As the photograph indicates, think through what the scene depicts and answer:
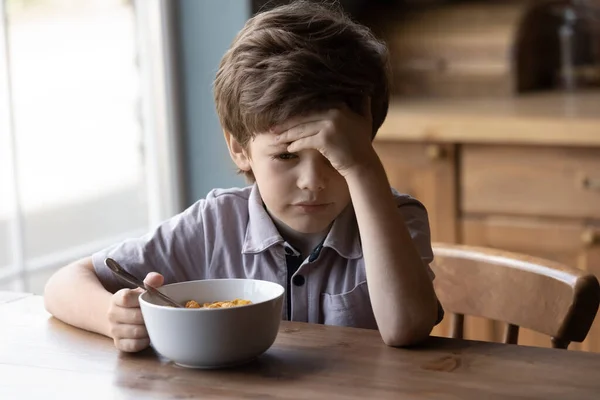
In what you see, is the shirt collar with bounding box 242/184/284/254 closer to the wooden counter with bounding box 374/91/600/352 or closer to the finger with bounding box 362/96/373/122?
the finger with bounding box 362/96/373/122

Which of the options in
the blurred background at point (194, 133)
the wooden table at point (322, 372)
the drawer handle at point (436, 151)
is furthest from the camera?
the drawer handle at point (436, 151)

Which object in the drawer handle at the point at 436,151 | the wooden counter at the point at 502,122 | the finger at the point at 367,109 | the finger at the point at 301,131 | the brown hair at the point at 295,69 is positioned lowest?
the drawer handle at the point at 436,151

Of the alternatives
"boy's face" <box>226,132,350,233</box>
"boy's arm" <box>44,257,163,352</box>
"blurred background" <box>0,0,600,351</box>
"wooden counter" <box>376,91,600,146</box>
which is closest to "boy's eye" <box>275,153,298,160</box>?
"boy's face" <box>226,132,350,233</box>

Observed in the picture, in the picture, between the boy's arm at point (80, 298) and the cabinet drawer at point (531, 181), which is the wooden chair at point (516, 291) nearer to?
the boy's arm at point (80, 298)

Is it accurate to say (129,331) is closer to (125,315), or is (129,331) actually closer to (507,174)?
(125,315)

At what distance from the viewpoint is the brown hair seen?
3.58 feet

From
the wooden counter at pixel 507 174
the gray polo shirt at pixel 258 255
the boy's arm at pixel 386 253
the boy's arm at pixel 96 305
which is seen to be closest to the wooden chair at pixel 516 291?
the gray polo shirt at pixel 258 255

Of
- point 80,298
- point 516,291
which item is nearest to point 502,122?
point 516,291

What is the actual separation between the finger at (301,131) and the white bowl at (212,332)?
193 mm

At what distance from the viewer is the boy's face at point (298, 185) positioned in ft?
3.66

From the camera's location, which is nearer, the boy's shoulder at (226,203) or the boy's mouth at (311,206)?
the boy's mouth at (311,206)

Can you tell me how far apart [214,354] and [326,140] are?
0.86 feet

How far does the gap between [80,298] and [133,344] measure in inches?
6.1

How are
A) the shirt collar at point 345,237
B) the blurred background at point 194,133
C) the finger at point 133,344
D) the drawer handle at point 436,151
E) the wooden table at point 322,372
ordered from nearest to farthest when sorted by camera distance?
1. the wooden table at point 322,372
2. the finger at point 133,344
3. the shirt collar at point 345,237
4. the blurred background at point 194,133
5. the drawer handle at point 436,151
